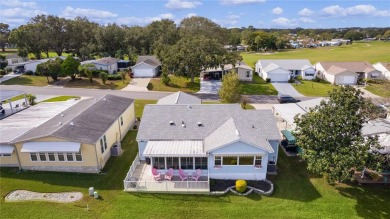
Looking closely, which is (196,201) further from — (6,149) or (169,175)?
(6,149)

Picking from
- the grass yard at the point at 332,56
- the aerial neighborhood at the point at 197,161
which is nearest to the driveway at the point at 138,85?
the aerial neighborhood at the point at 197,161

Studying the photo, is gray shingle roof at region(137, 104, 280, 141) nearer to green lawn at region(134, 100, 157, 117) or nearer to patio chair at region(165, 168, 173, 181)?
patio chair at region(165, 168, 173, 181)

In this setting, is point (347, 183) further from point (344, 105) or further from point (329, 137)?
point (344, 105)

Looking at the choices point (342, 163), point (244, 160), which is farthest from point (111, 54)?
point (342, 163)

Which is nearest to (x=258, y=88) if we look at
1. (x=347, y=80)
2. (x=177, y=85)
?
(x=177, y=85)

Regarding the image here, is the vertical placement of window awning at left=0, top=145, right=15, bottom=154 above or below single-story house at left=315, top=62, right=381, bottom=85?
below

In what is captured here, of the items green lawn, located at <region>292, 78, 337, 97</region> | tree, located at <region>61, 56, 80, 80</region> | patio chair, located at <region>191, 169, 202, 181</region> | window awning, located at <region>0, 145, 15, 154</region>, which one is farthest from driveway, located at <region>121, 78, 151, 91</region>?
patio chair, located at <region>191, 169, 202, 181</region>
